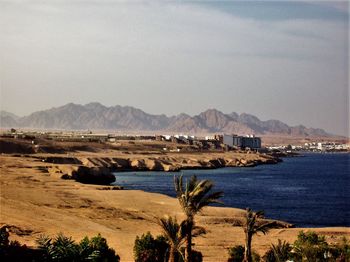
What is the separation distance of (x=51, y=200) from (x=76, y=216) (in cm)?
778

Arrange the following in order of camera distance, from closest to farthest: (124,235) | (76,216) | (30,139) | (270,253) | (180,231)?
(180,231) → (270,253) → (124,235) → (76,216) → (30,139)

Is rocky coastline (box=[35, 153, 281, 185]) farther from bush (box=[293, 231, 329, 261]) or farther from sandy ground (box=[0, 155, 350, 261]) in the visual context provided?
bush (box=[293, 231, 329, 261])

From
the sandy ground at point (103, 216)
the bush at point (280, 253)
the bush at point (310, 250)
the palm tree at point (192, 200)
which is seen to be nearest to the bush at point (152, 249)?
the sandy ground at point (103, 216)

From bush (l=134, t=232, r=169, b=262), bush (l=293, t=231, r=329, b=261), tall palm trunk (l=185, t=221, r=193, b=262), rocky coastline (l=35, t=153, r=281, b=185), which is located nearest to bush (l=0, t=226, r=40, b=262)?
tall palm trunk (l=185, t=221, r=193, b=262)

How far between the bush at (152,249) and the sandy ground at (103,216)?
2111mm

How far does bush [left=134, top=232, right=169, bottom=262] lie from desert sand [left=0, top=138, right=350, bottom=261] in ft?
7.37

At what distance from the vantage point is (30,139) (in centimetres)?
13612

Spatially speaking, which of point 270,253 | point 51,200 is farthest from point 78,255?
point 51,200

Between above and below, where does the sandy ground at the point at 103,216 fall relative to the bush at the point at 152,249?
below

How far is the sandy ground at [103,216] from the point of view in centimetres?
3466

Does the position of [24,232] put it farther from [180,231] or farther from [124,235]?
[180,231]

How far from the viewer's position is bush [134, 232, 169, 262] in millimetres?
26938

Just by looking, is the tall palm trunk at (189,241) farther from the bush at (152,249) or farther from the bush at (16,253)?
the bush at (16,253)

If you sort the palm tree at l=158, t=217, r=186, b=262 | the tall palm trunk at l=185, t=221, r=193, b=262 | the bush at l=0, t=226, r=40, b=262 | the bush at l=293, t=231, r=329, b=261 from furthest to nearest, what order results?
1. the bush at l=293, t=231, r=329, b=261
2. the tall palm trunk at l=185, t=221, r=193, b=262
3. the palm tree at l=158, t=217, r=186, b=262
4. the bush at l=0, t=226, r=40, b=262
